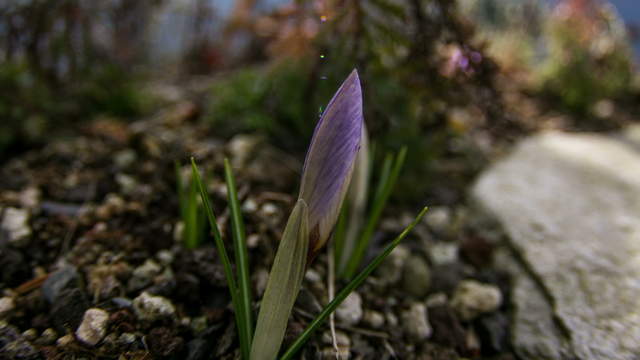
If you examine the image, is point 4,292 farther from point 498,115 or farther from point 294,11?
point 498,115

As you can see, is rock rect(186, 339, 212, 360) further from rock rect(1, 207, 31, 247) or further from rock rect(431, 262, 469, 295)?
rock rect(431, 262, 469, 295)

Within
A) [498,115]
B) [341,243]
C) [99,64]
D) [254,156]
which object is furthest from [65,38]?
[498,115]

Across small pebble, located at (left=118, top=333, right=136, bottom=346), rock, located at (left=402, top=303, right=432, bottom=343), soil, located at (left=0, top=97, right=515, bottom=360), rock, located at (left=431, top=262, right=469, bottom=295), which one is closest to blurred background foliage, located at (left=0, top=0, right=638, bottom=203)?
soil, located at (left=0, top=97, right=515, bottom=360)

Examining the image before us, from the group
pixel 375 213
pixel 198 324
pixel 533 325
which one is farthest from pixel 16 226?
pixel 533 325

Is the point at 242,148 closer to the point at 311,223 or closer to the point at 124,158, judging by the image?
the point at 124,158

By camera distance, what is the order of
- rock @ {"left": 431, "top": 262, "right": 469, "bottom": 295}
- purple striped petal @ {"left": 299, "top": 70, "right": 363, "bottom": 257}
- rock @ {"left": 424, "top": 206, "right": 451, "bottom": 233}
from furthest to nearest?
rock @ {"left": 424, "top": 206, "right": 451, "bottom": 233} → rock @ {"left": 431, "top": 262, "right": 469, "bottom": 295} → purple striped petal @ {"left": 299, "top": 70, "right": 363, "bottom": 257}

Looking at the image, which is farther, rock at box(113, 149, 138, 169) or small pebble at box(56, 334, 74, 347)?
rock at box(113, 149, 138, 169)
